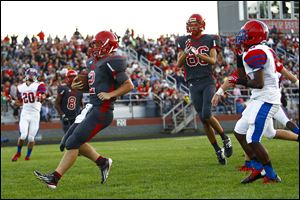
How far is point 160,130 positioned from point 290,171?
20.7 m

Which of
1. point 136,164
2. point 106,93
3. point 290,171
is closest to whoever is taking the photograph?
point 106,93

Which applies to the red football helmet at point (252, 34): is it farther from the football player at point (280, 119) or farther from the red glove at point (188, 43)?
the red glove at point (188, 43)

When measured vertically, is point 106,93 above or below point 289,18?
below

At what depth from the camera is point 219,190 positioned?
7.61 m

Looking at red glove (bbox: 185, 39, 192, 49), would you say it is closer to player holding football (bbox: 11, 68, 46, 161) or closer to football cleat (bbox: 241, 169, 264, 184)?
football cleat (bbox: 241, 169, 264, 184)

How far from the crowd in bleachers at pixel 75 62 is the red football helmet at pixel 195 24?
14517mm

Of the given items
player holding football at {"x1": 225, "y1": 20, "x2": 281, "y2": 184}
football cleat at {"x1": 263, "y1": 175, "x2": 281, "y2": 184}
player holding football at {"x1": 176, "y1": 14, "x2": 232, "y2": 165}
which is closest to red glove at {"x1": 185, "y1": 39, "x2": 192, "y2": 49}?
player holding football at {"x1": 176, "y1": 14, "x2": 232, "y2": 165}

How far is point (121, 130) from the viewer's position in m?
29.0

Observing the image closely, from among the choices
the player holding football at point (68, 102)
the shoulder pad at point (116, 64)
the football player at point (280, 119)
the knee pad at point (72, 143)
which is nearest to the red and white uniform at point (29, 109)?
the player holding football at point (68, 102)

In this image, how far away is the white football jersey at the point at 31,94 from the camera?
47.6 feet

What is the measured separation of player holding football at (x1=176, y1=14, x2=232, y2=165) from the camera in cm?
992

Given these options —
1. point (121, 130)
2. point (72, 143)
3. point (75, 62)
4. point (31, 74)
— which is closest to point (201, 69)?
point (72, 143)

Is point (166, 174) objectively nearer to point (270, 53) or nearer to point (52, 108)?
point (270, 53)

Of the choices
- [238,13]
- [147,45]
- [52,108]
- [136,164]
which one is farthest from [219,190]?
[238,13]
